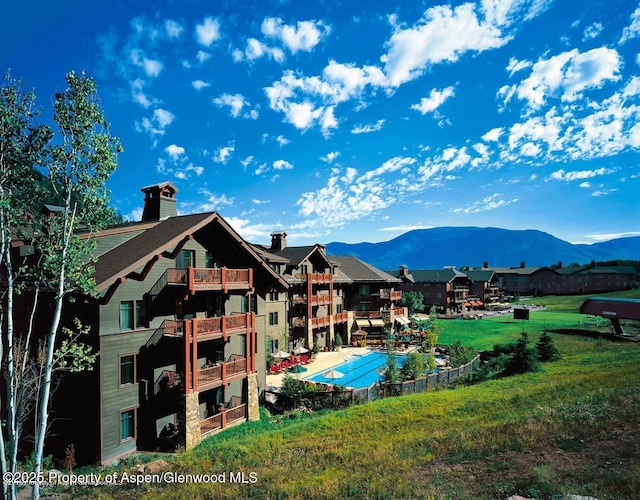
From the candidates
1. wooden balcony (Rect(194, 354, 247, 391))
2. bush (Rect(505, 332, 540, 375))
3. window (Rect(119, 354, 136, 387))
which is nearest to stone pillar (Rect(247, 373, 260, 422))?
wooden balcony (Rect(194, 354, 247, 391))

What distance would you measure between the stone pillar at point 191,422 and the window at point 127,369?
8.55ft

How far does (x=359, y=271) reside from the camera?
4881 centimetres

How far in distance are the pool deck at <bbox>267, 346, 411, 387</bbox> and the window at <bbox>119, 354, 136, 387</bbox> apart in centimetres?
1174

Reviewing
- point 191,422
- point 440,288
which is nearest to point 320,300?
point 191,422

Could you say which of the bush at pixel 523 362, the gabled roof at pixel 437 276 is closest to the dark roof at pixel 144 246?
the bush at pixel 523 362

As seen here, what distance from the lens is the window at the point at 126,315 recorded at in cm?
1680

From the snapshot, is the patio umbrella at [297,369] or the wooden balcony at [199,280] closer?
the wooden balcony at [199,280]

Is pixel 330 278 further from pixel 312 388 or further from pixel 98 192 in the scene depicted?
pixel 98 192

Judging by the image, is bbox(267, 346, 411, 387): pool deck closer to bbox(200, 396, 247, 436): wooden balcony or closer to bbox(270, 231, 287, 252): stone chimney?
bbox(200, 396, 247, 436): wooden balcony

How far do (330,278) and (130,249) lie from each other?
85.7 ft

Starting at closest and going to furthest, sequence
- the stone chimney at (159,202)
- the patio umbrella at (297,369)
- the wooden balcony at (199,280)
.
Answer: the wooden balcony at (199,280)
the stone chimney at (159,202)
the patio umbrella at (297,369)

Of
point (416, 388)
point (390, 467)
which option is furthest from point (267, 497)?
point (416, 388)

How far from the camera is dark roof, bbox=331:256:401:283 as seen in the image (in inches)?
1852

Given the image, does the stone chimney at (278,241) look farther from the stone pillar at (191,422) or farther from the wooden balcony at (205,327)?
the stone pillar at (191,422)
